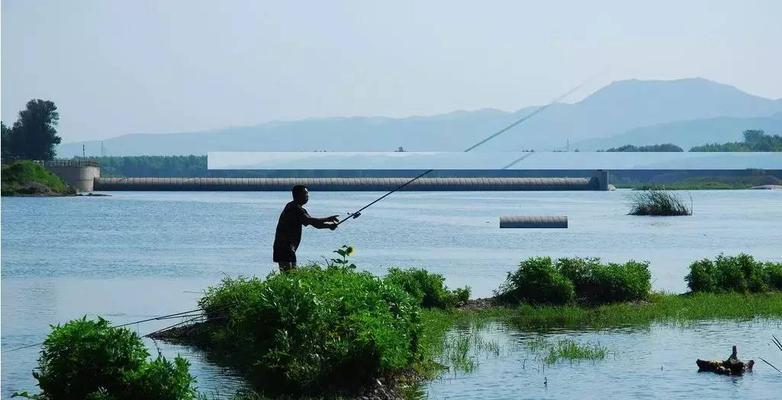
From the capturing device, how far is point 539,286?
23.5 meters

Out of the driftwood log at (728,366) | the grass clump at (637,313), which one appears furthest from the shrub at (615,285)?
the driftwood log at (728,366)

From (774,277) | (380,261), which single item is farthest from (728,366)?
(380,261)

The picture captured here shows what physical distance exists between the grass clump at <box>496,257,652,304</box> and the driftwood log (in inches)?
266

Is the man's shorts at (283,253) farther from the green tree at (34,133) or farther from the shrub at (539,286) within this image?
the green tree at (34,133)

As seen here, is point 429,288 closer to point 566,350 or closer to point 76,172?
point 566,350

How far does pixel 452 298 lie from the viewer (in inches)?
918

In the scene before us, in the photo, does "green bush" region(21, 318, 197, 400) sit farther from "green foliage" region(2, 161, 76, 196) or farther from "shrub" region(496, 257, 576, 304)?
"green foliage" region(2, 161, 76, 196)

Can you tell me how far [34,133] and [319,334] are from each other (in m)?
148

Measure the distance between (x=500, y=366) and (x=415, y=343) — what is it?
1.82m

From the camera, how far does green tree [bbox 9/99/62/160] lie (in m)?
155

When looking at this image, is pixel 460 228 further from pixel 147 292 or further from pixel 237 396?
pixel 237 396

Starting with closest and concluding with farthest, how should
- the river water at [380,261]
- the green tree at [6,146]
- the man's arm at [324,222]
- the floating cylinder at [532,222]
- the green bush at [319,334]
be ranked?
the green bush at [319,334] < the river water at [380,261] < the man's arm at [324,222] < the floating cylinder at [532,222] < the green tree at [6,146]

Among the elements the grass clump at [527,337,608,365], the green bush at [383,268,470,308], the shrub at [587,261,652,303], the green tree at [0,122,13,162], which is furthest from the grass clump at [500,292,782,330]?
the green tree at [0,122,13,162]

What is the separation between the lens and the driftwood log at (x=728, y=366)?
53.5 feet
